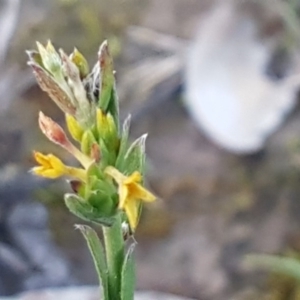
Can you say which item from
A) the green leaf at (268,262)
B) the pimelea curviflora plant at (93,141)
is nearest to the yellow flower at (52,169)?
the pimelea curviflora plant at (93,141)

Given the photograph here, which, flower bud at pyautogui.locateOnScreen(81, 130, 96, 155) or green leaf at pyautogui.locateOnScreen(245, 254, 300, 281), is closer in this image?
flower bud at pyautogui.locateOnScreen(81, 130, 96, 155)

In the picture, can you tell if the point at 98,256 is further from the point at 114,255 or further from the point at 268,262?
Answer: the point at 268,262

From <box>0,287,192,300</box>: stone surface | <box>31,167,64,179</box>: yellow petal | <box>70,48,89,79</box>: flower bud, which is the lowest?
<box>31,167,64,179</box>: yellow petal

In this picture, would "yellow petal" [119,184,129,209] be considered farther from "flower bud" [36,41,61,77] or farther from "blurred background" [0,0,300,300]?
"blurred background" [0,0,300,300]

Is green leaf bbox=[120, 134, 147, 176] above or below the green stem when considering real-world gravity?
above

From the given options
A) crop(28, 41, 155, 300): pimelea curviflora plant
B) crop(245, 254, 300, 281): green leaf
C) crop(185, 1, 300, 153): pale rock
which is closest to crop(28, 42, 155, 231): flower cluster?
crop(28, 41, 155, 300): pimelea curviflora plant

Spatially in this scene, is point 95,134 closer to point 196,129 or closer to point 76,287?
point 76,287

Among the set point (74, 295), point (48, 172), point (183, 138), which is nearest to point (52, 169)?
point (48, 172)
